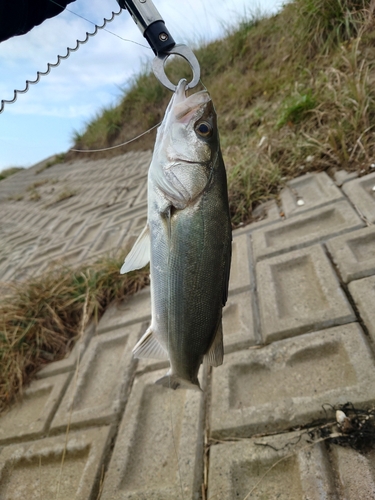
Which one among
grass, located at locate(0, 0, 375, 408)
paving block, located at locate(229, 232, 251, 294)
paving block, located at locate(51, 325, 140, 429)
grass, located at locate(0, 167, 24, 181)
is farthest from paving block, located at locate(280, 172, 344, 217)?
grass, located at locate(0, 167, 24, 181)

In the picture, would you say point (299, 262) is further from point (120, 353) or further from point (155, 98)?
point (155, 98)

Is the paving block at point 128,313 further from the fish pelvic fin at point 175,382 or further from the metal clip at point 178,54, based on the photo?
the metal clip at point 178,54

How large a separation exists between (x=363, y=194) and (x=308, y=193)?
1.73ft

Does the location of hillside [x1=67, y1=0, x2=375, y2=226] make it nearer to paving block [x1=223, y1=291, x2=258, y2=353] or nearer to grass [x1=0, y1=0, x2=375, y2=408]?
grass [x1=0, y1=0, x2=375, y2=408]

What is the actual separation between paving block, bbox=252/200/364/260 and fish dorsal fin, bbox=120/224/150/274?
1416 millimetres

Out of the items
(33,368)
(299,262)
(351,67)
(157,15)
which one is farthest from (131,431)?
(351,67)

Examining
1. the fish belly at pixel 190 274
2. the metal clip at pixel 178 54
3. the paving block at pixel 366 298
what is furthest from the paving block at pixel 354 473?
the metal clip at pixel 178 54

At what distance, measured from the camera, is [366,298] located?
185cm

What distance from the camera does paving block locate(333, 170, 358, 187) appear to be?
2.90 m

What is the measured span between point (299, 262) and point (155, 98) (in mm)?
7574

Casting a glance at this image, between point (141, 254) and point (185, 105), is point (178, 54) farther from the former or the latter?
point (141, 254)

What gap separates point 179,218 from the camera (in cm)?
119

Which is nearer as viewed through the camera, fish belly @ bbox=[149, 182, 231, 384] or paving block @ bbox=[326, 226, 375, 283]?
fish belly @ bbox=[149, 182, 231, 384]

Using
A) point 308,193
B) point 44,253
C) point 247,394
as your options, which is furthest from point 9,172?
point 247,394
